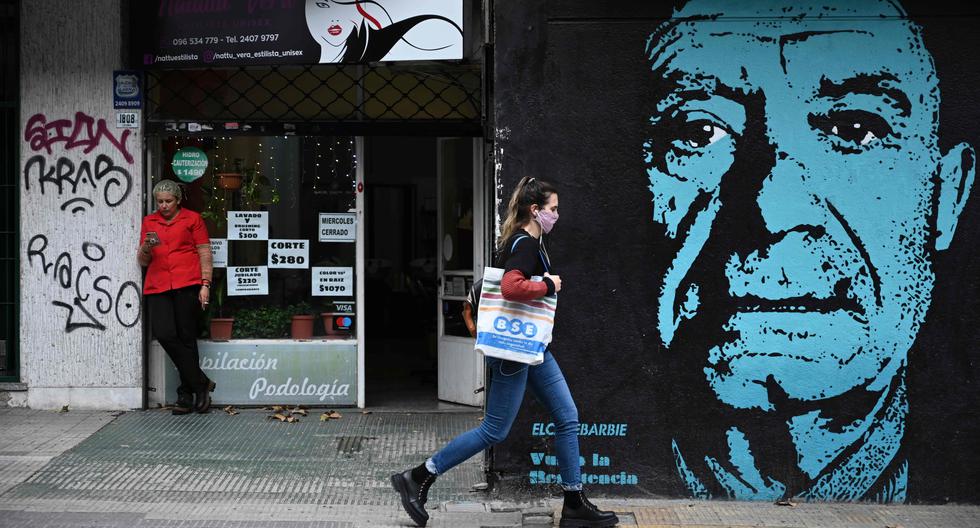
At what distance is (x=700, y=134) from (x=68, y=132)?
5335mm

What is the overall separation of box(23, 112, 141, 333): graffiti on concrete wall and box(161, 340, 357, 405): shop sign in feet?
2.57

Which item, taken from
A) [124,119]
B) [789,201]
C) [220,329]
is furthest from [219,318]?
[789,201]

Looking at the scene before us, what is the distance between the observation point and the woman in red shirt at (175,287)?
27.3 feet

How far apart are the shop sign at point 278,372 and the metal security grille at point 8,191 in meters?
1.41

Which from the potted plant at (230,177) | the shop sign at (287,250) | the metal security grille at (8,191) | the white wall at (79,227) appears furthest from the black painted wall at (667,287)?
the metal security grille at (8,191)

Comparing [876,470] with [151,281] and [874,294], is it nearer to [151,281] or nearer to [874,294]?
[874,294]

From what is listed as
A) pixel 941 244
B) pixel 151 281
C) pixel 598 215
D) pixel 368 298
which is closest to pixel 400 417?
pixel 151 281

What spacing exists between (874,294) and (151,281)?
566 cm

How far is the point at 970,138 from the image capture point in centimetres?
612

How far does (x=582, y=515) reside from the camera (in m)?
5.69

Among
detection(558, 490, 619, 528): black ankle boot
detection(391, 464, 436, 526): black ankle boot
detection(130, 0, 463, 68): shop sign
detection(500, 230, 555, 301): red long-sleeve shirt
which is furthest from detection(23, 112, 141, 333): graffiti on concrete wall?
detection(558, 490, 619, 528): black ankle boot

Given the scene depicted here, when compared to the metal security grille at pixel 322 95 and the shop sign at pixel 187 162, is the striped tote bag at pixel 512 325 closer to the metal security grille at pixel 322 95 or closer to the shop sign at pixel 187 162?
the metal security grille at pixel 322 95

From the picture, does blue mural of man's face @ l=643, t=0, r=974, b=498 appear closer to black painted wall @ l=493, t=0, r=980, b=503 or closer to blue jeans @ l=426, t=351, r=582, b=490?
black painted wall @ l=493, t=0, r=980, b=503

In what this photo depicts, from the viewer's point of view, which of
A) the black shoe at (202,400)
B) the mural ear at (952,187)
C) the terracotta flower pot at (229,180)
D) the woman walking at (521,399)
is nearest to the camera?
the woman walking at (521,399)
